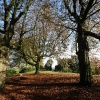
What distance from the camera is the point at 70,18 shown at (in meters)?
16.6

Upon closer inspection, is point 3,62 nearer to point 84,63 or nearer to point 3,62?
point 3,62

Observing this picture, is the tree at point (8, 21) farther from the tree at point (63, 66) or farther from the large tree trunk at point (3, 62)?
the tree at point (63, 66)

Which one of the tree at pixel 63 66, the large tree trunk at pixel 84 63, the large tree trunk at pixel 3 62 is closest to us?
the large tree trunk at pixel 84 63

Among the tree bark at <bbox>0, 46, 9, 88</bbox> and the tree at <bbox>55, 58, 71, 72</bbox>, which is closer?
the tree bark at <bbox>0, 46, 9, 88</bbox>

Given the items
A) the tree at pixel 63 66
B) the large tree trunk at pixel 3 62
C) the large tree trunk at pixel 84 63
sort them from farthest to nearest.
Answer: the tree at pixel 63 66 < the large tree trunk at pixel 3 62 < the large tree trunk at pixel 84 63

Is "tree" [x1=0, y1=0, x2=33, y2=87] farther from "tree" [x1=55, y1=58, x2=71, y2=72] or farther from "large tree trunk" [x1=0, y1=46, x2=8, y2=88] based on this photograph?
"tree" [x1=55, y1=58, x2=71, y2=72]

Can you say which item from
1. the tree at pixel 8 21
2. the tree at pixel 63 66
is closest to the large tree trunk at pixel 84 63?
the tree at pixel 8 21

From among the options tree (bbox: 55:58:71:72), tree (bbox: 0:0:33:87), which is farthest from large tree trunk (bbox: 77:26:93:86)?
tree (bbox: 55:58:71:72)

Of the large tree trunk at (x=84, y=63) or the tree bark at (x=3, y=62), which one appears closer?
the large tree trunk at (x=84, y=63)

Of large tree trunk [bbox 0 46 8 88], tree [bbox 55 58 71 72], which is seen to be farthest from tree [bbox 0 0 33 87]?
tree [bbox 55 58 71 72]

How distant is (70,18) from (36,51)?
46.7ft

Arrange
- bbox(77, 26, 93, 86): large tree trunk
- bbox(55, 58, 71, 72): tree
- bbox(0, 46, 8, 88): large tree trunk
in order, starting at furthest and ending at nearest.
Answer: bbox(55, 58, 71, 72): tree, bbox(0, 46, 8, 88): large tree trunk, bbox(77, 26, 93, 86): large tree trunk

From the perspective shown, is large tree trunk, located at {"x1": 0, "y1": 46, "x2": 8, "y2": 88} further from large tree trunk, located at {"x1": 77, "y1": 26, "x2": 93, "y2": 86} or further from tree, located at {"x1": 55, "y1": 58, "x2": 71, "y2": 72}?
tree, located at {"x1": 55, "y1": 58, "x2": 71, "y2": 72}

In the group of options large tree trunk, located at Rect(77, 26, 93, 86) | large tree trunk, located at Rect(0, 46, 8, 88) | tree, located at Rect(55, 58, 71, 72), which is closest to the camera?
large tree trunk, located at Rect(77, 26, 93, 86)
